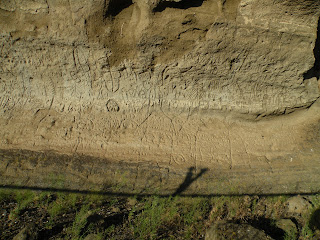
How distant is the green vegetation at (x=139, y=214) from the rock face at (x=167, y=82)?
0.52m

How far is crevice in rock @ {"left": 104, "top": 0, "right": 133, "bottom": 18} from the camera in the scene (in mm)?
3681

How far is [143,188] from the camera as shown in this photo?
3352 millimetres

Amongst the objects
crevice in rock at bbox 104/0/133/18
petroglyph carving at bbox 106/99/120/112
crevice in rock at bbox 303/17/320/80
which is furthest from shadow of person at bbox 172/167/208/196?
crevice in rock at bbox 104/0/133/18

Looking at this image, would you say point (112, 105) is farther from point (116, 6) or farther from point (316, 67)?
point (316, 67)

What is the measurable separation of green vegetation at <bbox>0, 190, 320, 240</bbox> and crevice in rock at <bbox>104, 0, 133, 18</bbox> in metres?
2.54

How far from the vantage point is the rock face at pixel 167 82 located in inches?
145

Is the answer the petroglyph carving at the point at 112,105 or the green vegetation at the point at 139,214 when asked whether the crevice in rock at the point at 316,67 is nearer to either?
the green vegetation at the point at 139,214

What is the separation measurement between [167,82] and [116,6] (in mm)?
1339

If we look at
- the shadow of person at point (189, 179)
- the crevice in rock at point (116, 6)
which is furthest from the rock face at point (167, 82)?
the shadow of person at point (189, 179)

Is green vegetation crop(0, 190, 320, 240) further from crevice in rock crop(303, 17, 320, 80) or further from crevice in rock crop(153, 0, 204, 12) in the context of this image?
crevice in rock crop(153, 0, 204, 12)

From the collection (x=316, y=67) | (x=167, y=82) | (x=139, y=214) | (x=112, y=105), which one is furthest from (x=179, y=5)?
(x=139, y=214)

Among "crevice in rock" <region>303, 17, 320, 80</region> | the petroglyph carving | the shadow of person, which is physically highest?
"crevice in rock" <region>303, 17, 320, 80</region>

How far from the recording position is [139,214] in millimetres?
2965

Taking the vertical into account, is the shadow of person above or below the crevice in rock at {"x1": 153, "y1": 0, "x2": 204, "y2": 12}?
below
